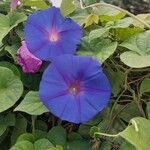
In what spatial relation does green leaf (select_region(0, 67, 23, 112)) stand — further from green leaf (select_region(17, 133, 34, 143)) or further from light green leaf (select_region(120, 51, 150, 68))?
light green leaf (select_region(120, 51, 150, 68))

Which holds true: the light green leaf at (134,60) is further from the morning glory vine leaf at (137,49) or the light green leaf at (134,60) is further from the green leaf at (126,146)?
the green leaf at (126,146)

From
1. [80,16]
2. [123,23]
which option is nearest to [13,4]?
[80,16]

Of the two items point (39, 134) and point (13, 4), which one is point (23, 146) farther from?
point (13, 4)

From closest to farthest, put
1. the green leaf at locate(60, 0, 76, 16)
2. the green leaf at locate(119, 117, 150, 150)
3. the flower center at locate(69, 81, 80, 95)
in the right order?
the green leaf at locate(119, 117, 150, 150) < the flower center at locate(69, 81, 80, 95) < the green leaf at locate(60, 0, 76, 16)

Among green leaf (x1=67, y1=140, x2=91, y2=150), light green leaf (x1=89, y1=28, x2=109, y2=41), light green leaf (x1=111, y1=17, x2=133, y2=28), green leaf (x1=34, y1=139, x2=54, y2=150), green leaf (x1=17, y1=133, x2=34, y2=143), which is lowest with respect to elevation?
green leaf (x1=67, y1=140, x2=91, y2=150)

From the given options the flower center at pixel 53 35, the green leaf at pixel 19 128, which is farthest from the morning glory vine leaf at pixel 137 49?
the green leaf at pixel 19 128

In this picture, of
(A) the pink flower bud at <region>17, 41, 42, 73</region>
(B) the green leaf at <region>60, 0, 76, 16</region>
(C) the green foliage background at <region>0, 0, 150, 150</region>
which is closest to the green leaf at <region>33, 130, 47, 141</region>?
(C) the green foliage background at <region>0, 0, 150, 150</region>
